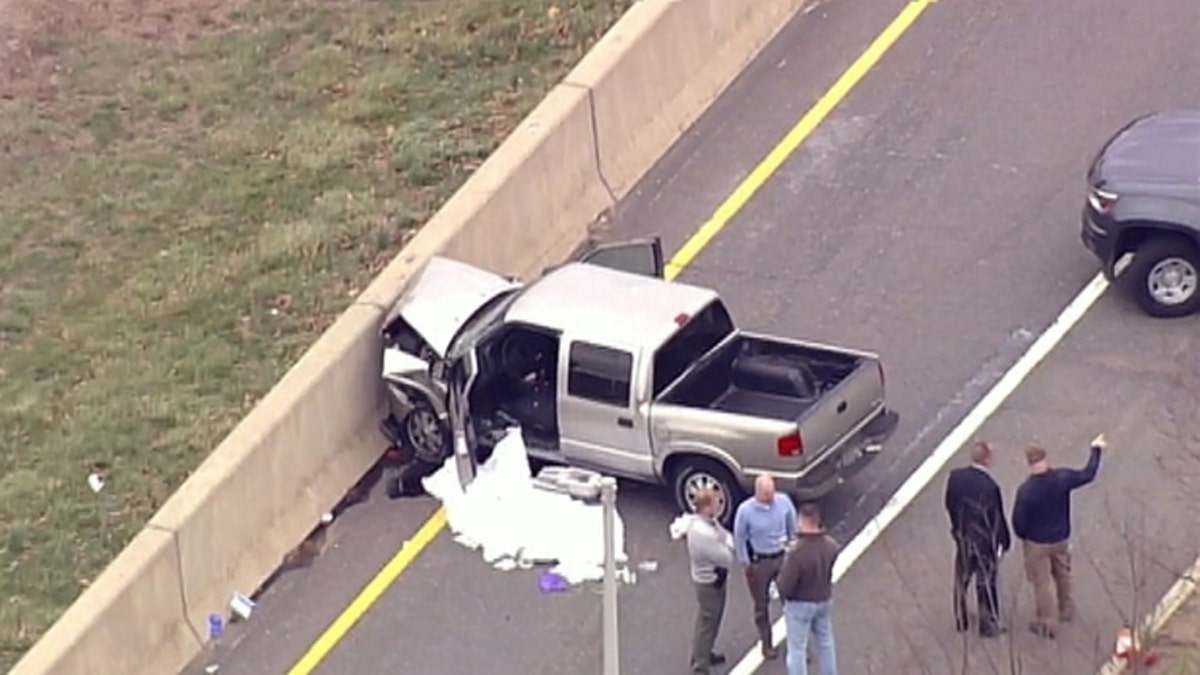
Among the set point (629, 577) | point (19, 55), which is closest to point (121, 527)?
point (629, 577)

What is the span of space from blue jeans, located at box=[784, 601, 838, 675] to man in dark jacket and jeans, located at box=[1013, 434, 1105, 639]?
1421 mm

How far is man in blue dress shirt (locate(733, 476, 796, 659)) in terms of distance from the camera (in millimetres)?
17984

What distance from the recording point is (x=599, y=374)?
65.8 feet

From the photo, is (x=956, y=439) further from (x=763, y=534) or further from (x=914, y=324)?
(x=763, y=534)

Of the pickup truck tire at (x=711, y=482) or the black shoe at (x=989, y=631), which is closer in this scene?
the black shoe at (x=989, y=631)

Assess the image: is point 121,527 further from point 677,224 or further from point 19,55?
point 19,55

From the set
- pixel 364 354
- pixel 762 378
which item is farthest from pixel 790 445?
pixel 364 354

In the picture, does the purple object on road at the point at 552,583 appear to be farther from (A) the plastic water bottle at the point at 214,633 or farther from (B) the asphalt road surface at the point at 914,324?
(A) the plastic water bottle at the point at 214,633

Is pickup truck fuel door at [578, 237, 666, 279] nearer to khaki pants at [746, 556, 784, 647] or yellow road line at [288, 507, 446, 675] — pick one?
yellow road line at [288, 507, 446, 675]

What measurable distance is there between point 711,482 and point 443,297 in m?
3.05

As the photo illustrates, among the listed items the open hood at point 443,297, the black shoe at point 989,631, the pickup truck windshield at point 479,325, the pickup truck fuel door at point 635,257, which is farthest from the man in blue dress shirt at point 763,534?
the pickup truck fuel door at point 635,257

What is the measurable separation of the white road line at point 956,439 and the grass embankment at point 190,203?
16.1 ft

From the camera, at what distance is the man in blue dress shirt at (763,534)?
59.0 feet

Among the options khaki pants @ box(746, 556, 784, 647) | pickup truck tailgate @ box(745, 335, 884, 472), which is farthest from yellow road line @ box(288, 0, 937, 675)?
khaki pants @ box(746, 556, 784, 647)
